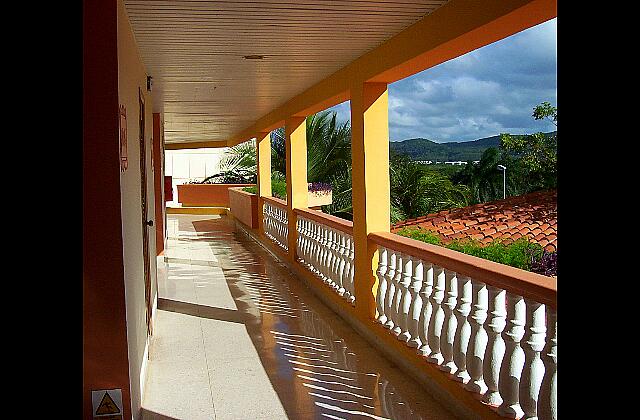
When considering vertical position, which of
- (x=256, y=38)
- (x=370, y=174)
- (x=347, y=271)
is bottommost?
(x=347, y=271)

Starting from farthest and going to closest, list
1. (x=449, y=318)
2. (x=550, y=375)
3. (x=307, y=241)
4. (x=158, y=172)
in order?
(x=158, y=172), (x=307, y=241), (x=449, y=318), (x=550, y=375)

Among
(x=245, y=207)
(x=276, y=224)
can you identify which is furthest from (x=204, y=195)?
(x=276, y=224)

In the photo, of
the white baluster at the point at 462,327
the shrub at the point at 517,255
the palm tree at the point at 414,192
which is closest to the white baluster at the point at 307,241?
the palm tree at the point at 414,192

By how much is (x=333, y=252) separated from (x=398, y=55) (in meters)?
3.02

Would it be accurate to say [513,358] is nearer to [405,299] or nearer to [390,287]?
[405,299]

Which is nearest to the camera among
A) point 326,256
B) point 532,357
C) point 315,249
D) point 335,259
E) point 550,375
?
point 550,375

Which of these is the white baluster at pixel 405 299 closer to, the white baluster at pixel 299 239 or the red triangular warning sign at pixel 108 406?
the red triangular warning sign at pixel 108 406

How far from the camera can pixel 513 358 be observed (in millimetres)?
3541

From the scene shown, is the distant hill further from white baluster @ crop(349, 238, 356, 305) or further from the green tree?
white baluster @ crop(349, 238, 356, 305)

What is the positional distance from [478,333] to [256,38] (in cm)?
256

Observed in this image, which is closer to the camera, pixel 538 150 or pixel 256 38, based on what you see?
pixel 256 38

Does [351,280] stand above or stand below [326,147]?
below

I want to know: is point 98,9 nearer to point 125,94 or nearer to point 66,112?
point 125,94
